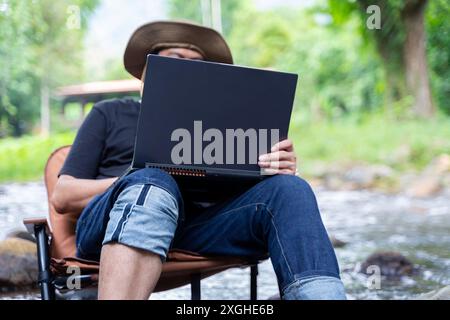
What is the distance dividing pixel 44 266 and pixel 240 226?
518 mm

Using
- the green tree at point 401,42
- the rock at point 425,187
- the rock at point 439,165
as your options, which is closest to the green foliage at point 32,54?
the green tree at point 401,42

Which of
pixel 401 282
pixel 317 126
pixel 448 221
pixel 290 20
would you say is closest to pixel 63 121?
pixel 317 126

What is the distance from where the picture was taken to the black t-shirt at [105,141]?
160cm

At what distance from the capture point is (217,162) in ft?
4.38

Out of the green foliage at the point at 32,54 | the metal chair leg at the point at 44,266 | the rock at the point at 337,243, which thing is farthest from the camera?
the green foliage at the point at 32,54

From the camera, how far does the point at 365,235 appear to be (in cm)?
444

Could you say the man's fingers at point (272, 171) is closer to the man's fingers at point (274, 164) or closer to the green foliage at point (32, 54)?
the man's fingers at point (274, 164)

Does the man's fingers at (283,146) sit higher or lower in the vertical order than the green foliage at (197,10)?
lower

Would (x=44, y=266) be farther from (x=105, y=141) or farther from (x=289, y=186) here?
(x=289, y=186)

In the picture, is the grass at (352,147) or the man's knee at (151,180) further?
the grass at (352,147)

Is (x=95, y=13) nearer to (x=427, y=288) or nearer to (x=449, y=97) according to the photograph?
(x=449, y=97)

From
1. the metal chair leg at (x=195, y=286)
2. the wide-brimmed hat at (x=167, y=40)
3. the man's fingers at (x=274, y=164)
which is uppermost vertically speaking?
the wide-brimmed hat at (x=167, y=40)

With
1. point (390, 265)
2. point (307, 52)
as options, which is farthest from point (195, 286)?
point (307, 52)
